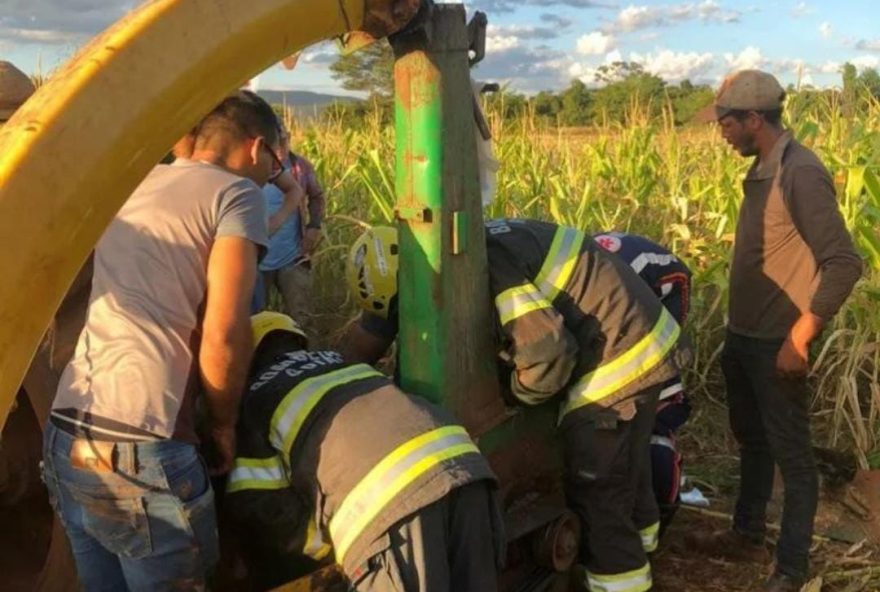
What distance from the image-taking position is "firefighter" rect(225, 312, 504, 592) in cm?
244

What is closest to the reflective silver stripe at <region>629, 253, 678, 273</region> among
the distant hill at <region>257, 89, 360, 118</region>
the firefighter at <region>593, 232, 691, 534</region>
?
the firefighter at <region>593, 232, 691, 534</region>

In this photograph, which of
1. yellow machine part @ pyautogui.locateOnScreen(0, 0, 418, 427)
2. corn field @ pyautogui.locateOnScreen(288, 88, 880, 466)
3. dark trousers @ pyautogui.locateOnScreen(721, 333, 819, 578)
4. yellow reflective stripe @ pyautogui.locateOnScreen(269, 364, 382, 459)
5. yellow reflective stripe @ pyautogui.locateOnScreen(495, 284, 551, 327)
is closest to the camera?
yellow machine part @ pyautogui.locateOnScreen(0, 0, 418, 427)

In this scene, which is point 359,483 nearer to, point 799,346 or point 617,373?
point 617,373

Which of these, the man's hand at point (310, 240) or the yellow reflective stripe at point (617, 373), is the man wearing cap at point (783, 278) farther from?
the man's hand at point (310, 240)

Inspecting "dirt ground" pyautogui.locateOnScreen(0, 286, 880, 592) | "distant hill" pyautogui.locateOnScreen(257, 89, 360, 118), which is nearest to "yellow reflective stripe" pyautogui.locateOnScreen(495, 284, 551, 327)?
"dirt ground" pyautogui.locateOnScreen(0, 286, 880, 592)

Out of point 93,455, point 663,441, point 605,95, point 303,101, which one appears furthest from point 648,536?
point 605,95

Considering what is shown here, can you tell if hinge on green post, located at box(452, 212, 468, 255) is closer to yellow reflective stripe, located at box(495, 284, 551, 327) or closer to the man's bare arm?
yellow reflective stripe, located at box(495, 284, 551, 327)

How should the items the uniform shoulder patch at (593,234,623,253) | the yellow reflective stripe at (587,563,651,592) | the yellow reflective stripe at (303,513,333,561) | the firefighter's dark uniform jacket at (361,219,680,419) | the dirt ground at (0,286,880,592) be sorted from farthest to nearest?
1. the uniform shoulder patch at (593,234,623,253)
2. the dirt ground at (0,286,880,592)
3. the yellow reflective stripe at (587,563,651,592)
4. the firefighter's dark uniform jacket at (361,219,680,419)
5. the yellow reflective stripe at (303,513,333,561)

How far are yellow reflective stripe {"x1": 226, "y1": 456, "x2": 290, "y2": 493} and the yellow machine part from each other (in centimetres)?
112

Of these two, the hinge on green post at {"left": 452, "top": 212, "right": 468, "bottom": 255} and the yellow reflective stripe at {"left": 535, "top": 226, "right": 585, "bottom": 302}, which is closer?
the hinge on green post at {"left": 452, "top": 212, "right": 468, "bottom": 255}

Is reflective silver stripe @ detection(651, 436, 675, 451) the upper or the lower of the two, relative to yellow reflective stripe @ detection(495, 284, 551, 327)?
lower

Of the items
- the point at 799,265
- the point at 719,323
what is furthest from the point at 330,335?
the point at 799,265

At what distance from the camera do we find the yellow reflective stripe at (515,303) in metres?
3.03

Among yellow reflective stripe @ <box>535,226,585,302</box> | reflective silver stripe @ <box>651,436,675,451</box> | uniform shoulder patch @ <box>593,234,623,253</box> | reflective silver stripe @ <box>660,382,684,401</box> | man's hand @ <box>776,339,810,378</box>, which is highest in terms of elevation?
yellow reflective stripe @ <box>535,226,585,302</box>
